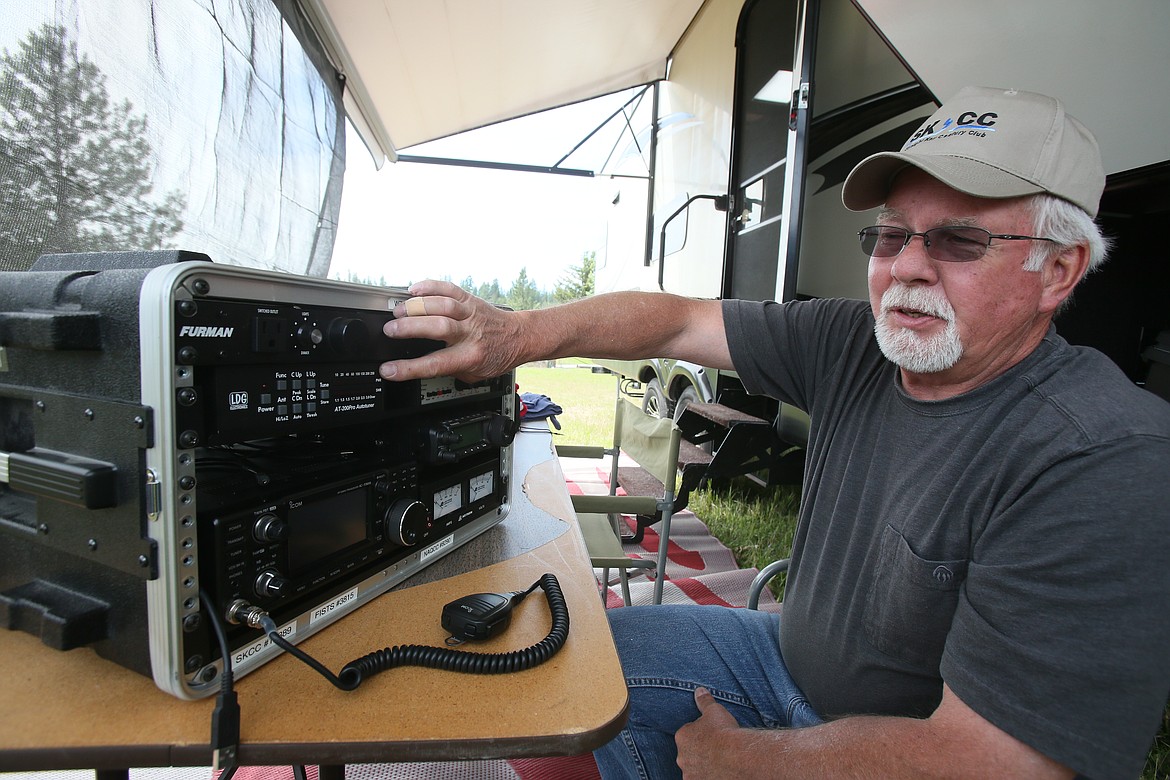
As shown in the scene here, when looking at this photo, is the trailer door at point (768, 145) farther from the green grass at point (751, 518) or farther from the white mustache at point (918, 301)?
the white mustache at point (918, 301)

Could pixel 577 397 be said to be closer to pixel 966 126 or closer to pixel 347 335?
pixel 966 126

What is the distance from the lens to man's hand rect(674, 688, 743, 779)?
1.00 m

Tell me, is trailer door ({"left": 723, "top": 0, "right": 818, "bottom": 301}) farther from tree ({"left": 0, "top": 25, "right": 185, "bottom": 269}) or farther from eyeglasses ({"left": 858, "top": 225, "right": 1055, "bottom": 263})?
tree ({"left": 0, "top": 25, "right": 185, "bottom": 269})

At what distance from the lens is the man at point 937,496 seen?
29.1 inches

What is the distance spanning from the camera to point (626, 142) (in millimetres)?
7062

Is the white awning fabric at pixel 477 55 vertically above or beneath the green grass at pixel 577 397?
above

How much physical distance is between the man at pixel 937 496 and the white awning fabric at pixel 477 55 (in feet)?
10.8

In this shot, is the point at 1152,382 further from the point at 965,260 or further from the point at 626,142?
the point at 626,142

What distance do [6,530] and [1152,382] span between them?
10.3ft

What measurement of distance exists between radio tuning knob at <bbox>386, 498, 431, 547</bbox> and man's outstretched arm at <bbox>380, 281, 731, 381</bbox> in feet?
0.71

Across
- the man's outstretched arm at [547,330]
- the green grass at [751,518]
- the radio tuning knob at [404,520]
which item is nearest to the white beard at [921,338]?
the man's outstretched arm at [547,330]

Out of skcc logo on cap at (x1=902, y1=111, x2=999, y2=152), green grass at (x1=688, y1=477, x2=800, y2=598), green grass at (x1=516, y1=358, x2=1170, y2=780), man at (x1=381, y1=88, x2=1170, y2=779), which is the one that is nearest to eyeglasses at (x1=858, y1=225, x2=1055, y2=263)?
man at (x1=381, y1=88, x2=1170, y2=779)

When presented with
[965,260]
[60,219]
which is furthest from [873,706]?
[60,219]

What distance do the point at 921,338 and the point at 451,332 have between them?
865 mm
